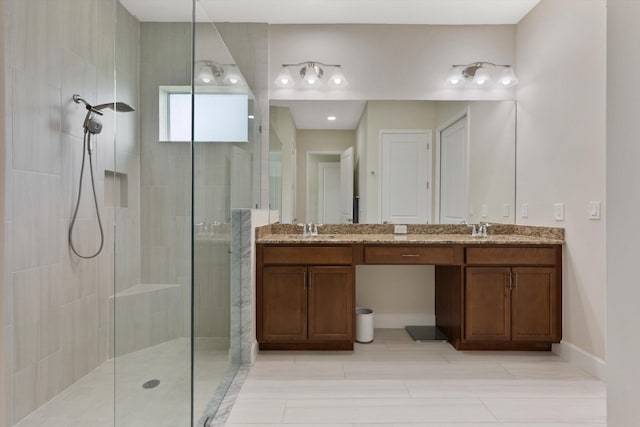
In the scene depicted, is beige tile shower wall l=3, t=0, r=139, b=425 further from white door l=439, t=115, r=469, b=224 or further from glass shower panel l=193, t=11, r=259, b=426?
white door l=439, t=115, r=469, b=224

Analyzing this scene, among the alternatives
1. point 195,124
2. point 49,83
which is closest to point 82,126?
point 49,83

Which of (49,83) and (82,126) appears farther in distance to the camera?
(82,126)

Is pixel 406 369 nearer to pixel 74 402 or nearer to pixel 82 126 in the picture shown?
pixel 74 402

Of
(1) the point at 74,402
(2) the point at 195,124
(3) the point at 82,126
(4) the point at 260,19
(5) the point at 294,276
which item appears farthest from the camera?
(4) the point at 260,19

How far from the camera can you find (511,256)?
2562 mm

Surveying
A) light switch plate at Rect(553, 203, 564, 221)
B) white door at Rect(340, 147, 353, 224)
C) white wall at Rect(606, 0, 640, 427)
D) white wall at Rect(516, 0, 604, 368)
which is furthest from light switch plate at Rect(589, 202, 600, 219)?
white door at Rect(340, 147, 353, 224)

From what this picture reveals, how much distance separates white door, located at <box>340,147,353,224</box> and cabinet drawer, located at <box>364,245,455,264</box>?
2.00ft

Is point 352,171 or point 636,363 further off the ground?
point 352,171

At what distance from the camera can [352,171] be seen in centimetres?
314

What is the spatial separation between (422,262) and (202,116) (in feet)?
5.96

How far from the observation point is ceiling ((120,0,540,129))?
109 inches

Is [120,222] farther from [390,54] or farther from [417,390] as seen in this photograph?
[390,54]

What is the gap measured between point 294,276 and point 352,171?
110cm

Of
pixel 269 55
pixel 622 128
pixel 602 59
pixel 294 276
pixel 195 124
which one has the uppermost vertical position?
pixel 269 55
